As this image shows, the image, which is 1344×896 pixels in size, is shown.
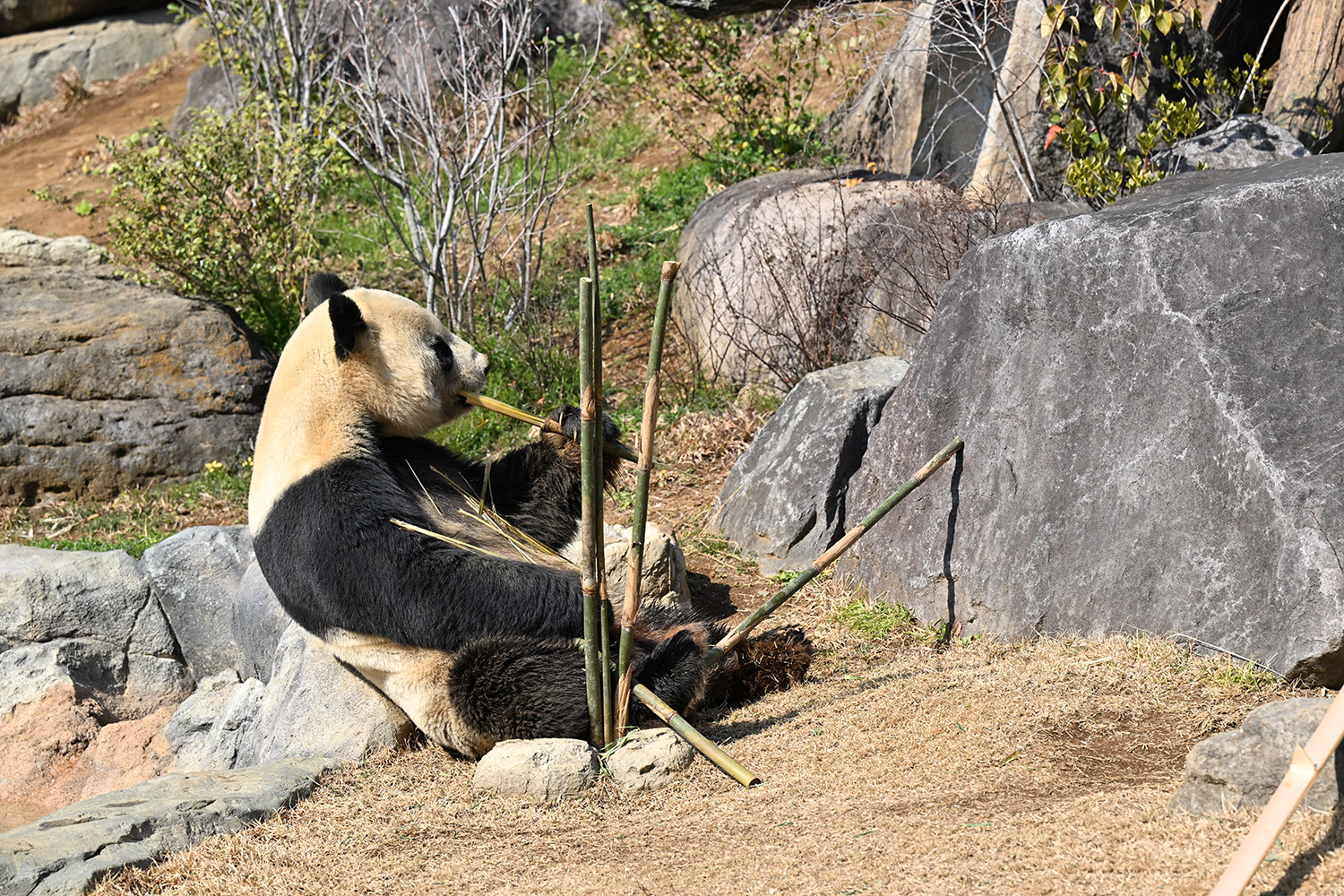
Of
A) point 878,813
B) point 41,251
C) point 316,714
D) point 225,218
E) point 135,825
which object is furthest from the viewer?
point 225,218

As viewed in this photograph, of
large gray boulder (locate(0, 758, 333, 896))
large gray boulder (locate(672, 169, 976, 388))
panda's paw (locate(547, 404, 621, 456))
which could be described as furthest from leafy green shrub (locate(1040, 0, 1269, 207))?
large gray boulder (locate(0, 758, 333, 896))

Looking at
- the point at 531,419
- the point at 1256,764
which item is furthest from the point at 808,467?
the point at 1256,764

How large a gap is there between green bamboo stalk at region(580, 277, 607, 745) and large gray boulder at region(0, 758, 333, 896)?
43.5 inches

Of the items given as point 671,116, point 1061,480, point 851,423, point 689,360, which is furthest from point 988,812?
point 671,116

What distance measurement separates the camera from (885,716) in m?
3.91

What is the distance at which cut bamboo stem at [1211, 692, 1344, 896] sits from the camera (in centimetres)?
223

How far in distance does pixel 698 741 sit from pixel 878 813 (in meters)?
0.70

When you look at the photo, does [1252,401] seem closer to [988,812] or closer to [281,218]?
[988,812]

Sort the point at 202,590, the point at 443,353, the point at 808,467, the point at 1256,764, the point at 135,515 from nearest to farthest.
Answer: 1. the point at 1256,764
2. the point at 443,353
3. the point at 808,467
4. the point at 202,590
5. the point at 135,515

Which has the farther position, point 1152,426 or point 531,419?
point 531,419

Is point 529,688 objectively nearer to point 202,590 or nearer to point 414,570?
point 414,570

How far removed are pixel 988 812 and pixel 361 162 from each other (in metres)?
7.52

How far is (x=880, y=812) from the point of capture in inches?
127

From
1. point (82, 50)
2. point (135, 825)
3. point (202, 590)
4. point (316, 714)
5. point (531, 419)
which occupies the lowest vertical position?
point (202, 590)
